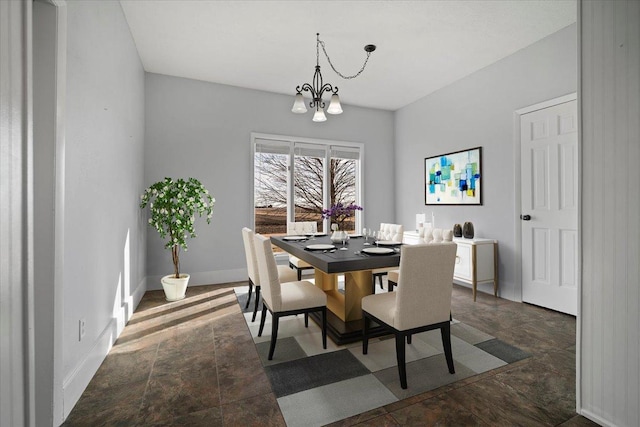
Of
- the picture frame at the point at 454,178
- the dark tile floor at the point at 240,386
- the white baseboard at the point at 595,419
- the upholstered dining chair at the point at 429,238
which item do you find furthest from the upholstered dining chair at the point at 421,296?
the picture frame at the point at 454,178

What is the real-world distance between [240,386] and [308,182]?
3.69m

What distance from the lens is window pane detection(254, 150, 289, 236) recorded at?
4.84 meters

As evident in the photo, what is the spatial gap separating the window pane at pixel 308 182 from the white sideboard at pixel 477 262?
234 cm

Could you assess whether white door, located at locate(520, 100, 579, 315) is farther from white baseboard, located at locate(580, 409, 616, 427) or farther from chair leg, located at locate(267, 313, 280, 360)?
chair leg, located at locate(267, 313, 280, 360)

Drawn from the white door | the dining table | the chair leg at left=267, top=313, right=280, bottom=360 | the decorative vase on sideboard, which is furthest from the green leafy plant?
the white door

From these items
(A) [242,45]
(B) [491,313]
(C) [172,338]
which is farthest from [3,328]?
(B) [491,313]

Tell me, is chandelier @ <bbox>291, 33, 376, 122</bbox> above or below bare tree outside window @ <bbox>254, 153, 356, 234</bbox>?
above

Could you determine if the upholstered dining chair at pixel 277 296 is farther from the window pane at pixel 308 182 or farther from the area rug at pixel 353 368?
the window pane at pixel 308 182

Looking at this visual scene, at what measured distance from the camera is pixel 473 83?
4109 millimetres

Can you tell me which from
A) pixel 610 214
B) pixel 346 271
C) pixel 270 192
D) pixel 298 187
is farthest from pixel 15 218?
pixel 298 187

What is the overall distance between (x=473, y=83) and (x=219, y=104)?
3.60 m

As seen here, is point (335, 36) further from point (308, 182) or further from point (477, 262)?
point (477, 262)

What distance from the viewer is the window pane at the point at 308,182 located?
16.7ft

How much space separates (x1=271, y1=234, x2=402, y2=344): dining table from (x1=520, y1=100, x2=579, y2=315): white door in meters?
1.86
